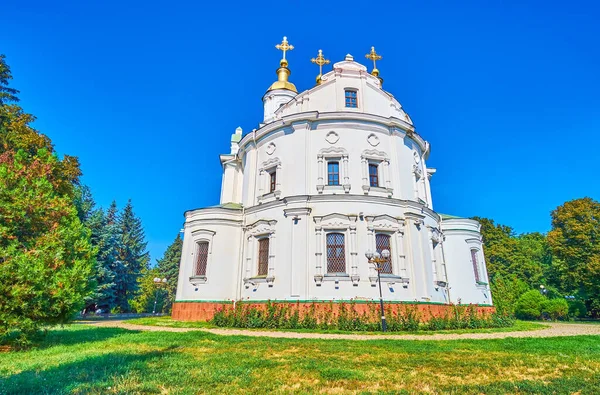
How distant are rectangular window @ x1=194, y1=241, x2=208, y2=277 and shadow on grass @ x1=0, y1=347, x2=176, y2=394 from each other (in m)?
12.5

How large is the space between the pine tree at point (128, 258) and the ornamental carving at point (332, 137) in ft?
58.9

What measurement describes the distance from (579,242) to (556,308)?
20.1ft

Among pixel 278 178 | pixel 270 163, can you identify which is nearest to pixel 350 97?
pixel 270 163

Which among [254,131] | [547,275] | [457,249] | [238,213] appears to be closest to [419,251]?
[457,249]

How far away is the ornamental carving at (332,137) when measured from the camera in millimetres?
18172

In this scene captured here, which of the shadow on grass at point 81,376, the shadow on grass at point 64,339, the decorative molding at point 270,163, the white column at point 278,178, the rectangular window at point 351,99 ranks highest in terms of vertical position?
the rectangular window at point 351,99

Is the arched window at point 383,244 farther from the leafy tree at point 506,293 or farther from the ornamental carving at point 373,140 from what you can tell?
the leafy tree at point 506,293

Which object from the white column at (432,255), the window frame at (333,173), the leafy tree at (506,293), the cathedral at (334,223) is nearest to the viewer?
the cathedral at (334,223)

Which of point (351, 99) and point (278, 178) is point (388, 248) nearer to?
point (278, 178)

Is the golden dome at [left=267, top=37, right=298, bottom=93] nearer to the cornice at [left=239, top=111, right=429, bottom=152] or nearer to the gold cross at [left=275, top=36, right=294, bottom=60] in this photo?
the gold cross at [left=275, top=36, right=294, bottom=60]

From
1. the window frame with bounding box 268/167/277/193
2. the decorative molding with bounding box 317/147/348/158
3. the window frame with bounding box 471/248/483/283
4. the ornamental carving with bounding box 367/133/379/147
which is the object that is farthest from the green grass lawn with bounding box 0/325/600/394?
the window frame with bounding box 471/248/483/283

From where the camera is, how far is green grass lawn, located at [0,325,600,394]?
4539mm

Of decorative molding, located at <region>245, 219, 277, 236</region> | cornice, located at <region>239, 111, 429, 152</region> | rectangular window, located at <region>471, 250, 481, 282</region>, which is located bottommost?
rectangular window, located at <region>471, 250, 481, 282</region>

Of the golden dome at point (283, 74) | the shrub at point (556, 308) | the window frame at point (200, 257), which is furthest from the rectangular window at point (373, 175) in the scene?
the shrub at point (556, 308)
